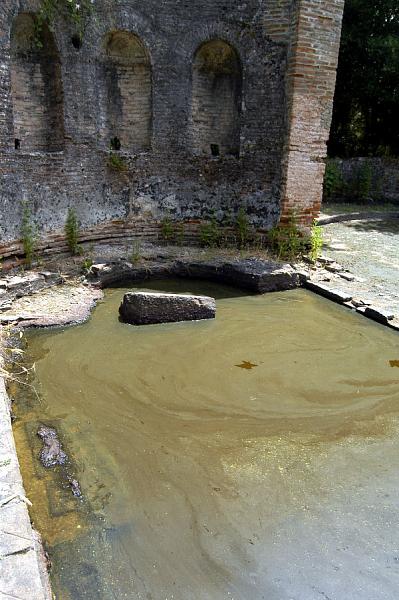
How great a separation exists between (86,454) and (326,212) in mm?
10916

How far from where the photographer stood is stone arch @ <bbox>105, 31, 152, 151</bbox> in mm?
8492

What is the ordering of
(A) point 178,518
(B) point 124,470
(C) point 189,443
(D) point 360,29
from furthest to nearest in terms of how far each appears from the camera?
(D) point 360,29, (C) point 189,443, (B) point 124,470, (A) point 178,518

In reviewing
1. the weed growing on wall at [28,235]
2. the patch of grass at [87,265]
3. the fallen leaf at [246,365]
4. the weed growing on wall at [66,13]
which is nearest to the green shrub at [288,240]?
the patch of grass at [87,265]

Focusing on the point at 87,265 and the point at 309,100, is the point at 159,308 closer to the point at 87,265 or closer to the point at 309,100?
the point at 87,265

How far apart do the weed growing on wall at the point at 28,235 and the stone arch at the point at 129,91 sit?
2.41 metres

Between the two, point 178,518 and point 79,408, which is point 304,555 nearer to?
point 178,518

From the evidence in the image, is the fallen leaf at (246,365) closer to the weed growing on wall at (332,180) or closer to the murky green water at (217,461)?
the murky green water at (217,461)

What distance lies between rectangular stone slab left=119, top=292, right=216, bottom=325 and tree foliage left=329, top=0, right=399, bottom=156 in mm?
12351

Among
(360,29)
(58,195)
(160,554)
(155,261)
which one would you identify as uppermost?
(360,29)

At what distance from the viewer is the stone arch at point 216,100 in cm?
887

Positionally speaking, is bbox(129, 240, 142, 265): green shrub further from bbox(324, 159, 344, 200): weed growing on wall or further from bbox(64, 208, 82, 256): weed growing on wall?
bbox(324, 159, 344, 200): weed growing on wall

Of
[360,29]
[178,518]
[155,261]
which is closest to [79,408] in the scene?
[178,518]

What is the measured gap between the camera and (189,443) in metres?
3.82

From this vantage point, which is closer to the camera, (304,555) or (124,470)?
(304,555)
